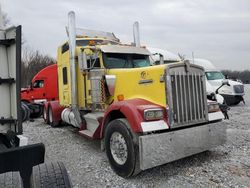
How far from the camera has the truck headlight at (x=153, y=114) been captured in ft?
16.1

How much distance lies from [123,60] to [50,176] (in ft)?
15.2

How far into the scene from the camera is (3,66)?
3.02m

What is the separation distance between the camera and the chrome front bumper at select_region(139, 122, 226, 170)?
183 inches

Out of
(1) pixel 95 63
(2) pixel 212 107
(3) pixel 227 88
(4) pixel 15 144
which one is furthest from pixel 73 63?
(3) pixel 227 88

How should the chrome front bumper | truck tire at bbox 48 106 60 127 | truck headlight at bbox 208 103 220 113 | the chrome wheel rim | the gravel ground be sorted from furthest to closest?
truck tire at bbox 48 106 60 127 < truck headlight at bbox 208 103 220 113 < the chrome wheel rim < the gravel ground < the chrome front bumper

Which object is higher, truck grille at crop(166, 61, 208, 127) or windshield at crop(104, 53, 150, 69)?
windshield at crop(104, 53, 150, 69)

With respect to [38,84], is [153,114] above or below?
below

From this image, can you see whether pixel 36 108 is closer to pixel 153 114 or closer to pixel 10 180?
pixel 153 114

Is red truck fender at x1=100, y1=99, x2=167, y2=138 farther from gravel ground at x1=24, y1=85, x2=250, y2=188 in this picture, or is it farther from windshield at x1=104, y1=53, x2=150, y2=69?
windshield at x1=104, y1=53, x2=150, y2=69

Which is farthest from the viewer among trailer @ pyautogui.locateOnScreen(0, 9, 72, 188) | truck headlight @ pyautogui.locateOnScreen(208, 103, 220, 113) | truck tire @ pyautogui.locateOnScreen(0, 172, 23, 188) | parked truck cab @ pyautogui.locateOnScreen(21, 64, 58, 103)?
parked truck cab @ pyautogui.locateOnScreen(21, 64, 58, 103)

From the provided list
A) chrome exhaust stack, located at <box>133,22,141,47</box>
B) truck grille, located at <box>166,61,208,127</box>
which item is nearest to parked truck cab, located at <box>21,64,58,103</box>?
chrome exhaust stack, located at <box>133,22,141,47</box>

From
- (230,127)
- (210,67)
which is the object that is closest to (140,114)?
(230,127)

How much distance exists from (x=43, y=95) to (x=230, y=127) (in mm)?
10420

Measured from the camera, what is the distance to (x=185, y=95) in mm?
5379
